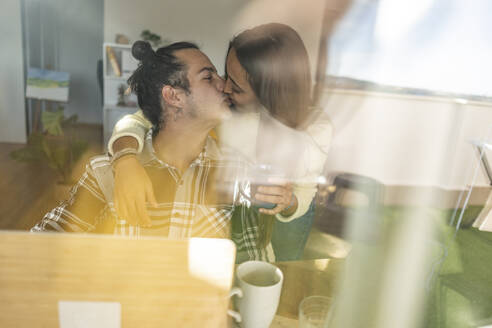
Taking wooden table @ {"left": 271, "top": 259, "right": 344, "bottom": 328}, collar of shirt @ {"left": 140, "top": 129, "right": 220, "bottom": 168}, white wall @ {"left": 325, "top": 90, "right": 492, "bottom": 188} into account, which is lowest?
wooden table @ {"left": 271, "top": 259, "right": 344, "bottom": 328}

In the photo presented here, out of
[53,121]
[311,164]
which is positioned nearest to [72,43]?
[53,121]

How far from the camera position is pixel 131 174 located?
0.49 metres

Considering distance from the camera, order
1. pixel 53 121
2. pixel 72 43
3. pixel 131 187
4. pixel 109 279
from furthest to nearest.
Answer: pixel 53 121 → pixel 72 43 → pixel 131 187 → pixel 109 279

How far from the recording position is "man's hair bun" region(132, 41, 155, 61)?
53 cm

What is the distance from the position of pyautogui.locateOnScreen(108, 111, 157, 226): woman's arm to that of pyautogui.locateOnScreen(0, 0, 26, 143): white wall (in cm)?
20

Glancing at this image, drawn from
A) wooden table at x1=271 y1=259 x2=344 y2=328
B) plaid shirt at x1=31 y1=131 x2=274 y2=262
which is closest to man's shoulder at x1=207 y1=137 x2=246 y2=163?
plaid shirt at x1=31 y1=131 x2=274 y2=262

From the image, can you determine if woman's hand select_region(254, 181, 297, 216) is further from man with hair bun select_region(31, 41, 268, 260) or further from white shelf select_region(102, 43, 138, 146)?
white shelf select_region(102, 43, 138, 146)

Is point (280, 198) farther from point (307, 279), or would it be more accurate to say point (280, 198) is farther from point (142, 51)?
point (142, 51)

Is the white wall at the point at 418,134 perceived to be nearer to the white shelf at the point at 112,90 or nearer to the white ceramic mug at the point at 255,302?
the white ceramic mug at the point at 255,302

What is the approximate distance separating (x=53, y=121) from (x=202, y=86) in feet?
1.33

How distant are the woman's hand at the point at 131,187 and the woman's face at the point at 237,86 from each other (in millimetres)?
194

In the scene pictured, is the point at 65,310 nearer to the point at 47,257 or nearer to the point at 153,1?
the point at 47,257

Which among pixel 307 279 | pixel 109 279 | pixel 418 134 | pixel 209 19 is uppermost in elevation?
pixel 209 19

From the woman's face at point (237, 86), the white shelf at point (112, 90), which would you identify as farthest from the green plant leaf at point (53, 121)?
the woman's face at point (237, 86)
